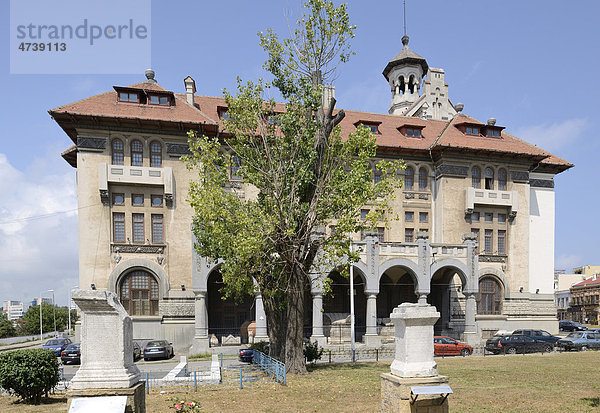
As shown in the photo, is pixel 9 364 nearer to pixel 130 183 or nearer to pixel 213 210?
pixel 213 210

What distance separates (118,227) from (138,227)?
1305 mm

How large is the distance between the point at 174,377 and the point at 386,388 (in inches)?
391

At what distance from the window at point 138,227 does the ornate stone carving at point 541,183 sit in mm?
31974

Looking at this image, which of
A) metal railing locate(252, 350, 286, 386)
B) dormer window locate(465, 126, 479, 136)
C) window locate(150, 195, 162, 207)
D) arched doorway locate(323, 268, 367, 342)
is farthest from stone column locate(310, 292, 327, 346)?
dormer window locate(465, 126, 479, 136)

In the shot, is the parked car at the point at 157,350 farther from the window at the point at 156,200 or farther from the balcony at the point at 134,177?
the balcony at the point at 134,177

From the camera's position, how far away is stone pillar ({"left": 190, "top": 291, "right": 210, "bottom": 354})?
2748cm

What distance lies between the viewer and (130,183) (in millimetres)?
29984

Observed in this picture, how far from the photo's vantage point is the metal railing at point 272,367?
15.7 metres

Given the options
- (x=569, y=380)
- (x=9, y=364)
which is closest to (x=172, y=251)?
(x=9, y=364)

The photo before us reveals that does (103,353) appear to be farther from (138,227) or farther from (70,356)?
(138,227)

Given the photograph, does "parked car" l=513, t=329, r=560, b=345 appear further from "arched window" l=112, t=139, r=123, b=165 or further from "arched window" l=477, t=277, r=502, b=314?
"arched window" l=112, t=139, r=123, b=165

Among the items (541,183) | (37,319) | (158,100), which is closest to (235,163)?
(158,100)

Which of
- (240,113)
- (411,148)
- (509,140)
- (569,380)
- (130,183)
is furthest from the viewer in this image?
(509,140)

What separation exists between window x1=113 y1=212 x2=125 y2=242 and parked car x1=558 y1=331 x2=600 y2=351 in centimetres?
3001
